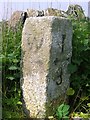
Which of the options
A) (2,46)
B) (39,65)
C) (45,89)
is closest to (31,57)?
(39,65)

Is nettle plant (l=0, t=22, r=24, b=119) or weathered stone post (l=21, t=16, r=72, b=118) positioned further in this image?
nettle plant (l=0, t=22, r=24, b=119)

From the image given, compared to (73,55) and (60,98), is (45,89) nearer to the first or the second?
(60,98)

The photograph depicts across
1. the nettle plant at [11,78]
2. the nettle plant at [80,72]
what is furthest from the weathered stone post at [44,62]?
the nettle plant at [80,72]

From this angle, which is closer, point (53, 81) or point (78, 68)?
point (53, 81)

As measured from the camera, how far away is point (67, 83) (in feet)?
11.7

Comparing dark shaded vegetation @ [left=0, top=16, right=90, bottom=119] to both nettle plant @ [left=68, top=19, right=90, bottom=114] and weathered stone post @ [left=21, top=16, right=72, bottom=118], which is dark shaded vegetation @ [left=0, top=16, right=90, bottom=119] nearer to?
nettle plant @ [left=68, top=19, right=90, bottom=114]

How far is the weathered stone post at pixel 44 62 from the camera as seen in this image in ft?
10.7

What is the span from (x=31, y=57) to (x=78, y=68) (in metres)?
0.71

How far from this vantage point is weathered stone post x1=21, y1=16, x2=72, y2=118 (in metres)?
3.26

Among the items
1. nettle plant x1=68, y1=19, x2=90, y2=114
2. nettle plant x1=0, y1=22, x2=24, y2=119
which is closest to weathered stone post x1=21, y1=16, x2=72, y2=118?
nettle plant x1=0, y1=22, x2=24, y2=119

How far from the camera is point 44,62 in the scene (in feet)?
10.7

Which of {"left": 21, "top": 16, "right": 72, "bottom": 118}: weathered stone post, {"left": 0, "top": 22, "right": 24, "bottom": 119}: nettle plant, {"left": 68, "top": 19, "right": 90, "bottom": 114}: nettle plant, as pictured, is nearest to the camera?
{"left": 21, "top": 16, "right": 72, "bottom": 118}: weathered stone post

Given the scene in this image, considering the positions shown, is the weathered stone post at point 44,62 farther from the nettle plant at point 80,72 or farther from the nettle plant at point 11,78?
the nettle plant at point 80,72

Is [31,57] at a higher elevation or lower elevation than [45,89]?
higher
